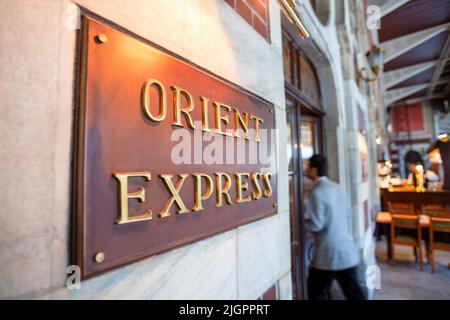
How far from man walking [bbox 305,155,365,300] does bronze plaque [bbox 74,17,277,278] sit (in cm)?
151

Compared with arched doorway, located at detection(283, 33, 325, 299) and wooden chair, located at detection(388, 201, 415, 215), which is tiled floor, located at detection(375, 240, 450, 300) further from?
arched doorway, located at detection(283, 33, 325, 299)

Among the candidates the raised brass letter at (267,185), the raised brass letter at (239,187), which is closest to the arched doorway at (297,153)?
the raised brass letter at (267,185)

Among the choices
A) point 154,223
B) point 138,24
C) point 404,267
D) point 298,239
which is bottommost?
point 404,267

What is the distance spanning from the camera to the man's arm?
221 centimetres

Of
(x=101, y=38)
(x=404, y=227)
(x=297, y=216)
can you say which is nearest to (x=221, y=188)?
(x=101, y=38)

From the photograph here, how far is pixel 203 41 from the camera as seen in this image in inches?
35.2

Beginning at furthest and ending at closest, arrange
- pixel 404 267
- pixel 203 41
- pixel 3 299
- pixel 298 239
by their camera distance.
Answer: pixel 404 267
pixel 298 239
pixel 203 41
pixel 3 299

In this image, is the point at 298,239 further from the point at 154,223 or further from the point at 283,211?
the point at 154,223

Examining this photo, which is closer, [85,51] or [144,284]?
[85,51]

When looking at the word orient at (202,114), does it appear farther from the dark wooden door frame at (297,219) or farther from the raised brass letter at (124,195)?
the dark wooden door frame at (297,219)

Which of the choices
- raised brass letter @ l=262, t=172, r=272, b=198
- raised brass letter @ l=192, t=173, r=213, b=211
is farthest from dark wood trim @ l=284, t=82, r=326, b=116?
raised brass letter @ l=192, t=173, r=213, b=211

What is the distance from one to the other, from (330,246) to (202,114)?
6.43 feet
